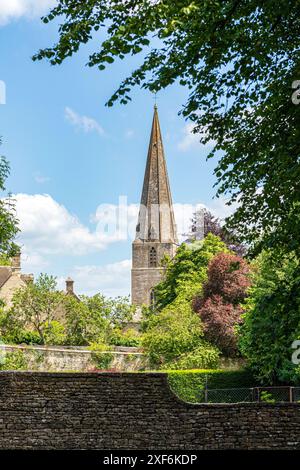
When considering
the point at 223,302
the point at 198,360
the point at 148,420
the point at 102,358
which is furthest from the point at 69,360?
the point at 148,420

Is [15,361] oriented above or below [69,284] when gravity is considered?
below

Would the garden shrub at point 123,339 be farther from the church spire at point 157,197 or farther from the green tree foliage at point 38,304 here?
the church spire at point 157,197

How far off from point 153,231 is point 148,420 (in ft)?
260

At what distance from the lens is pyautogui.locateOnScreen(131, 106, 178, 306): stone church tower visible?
3583 inches

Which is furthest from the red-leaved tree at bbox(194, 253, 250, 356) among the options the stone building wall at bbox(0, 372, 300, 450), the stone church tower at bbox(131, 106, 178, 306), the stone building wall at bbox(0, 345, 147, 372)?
the stone church tower at bbox(131, 106, 178, 306)

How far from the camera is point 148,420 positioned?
14.5 m

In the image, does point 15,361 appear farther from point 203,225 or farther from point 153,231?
point 153,231

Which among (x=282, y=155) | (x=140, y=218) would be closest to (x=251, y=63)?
(x=282, y=155)

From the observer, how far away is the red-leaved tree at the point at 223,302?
139 feet

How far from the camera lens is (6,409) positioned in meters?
14.8

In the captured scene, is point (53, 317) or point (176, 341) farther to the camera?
point (53, 317)

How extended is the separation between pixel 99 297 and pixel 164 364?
44.4ft
